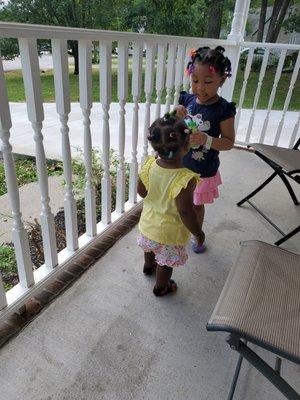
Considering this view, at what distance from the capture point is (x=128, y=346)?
4.77 ft

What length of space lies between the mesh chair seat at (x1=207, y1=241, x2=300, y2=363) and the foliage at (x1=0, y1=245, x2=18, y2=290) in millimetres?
1403

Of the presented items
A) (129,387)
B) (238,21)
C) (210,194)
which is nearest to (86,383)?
(129,387)

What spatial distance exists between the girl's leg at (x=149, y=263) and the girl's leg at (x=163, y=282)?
129 mm

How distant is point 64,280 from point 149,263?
0.48 meters

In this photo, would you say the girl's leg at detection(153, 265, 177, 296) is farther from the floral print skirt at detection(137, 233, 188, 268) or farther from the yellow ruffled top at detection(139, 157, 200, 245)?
the yellow ruffled top at detection(139, 157, 200, 245)

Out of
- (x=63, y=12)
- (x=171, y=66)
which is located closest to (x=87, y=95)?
(x=171, y=66)

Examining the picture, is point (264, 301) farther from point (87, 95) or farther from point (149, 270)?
point (87, 95)

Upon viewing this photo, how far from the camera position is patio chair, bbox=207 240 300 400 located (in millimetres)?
937

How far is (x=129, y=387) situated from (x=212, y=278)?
2.62 feet

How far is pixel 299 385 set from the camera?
1340mm

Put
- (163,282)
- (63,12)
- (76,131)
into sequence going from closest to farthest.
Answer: (163,282), (76,131), (63,12)

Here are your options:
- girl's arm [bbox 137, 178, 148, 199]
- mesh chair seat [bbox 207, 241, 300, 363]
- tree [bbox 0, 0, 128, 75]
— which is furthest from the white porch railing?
tree [bbox 0, 0, 128, 75]

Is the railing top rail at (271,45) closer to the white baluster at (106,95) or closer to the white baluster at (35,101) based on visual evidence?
the white baluster at (106,95)

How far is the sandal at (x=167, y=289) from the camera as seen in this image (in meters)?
1.72
